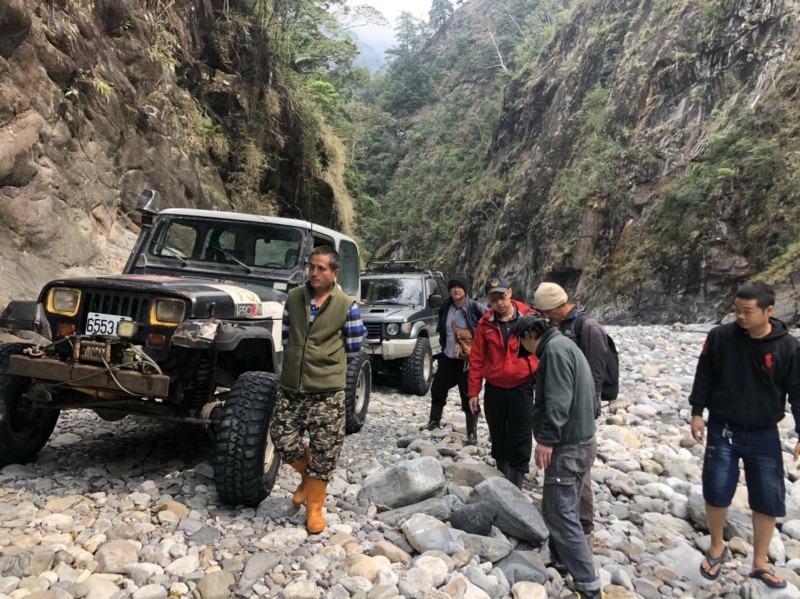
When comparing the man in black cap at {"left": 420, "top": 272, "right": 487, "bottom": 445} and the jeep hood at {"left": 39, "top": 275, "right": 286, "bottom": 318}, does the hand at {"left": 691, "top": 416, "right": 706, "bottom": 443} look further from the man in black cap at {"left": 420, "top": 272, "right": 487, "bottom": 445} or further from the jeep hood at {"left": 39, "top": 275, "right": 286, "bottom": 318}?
the jeep hood at {"left": 39, "top": 275, "right": 286, "bottom": 318}

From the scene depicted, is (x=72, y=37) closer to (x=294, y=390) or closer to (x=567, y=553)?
(x=294, y=390)

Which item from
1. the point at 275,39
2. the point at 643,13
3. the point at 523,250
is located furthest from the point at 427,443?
the point at 643,13

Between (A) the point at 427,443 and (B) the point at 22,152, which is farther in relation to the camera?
(B) the point at 22,152

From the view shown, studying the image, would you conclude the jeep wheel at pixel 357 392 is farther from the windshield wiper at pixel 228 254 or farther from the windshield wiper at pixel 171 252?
the windshield wiper at pixel 171 252

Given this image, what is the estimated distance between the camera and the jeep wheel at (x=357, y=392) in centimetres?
534

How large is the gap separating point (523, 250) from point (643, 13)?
43.1 ft

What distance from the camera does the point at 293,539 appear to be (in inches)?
127

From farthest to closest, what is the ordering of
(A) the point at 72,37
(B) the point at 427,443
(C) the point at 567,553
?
(A) the point at 72,37 < (B) the point at 427,443 < (C) the point at 567,553

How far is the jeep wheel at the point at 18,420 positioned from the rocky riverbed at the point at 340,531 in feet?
0.39

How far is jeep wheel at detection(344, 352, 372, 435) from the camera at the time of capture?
5.34m

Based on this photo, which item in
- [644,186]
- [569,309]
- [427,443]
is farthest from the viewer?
[644,186]

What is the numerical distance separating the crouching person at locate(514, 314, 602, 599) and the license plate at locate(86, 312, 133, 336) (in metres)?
2.56

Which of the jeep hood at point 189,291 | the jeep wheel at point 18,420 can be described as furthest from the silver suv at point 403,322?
the jeep wheel at point 18,420

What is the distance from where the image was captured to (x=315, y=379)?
3.23 meters
